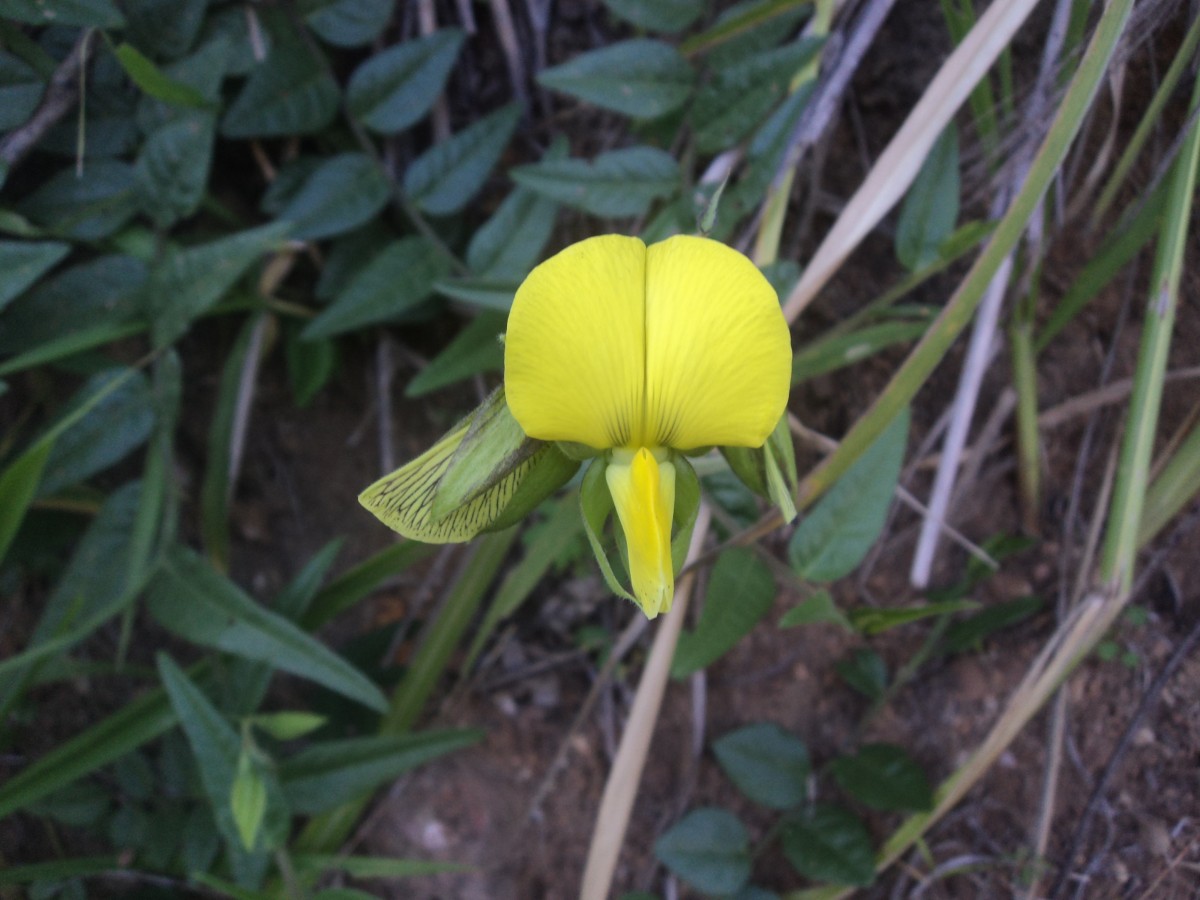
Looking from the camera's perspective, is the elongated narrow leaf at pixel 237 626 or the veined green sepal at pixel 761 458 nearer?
the veined green sepal at pixel 761 458

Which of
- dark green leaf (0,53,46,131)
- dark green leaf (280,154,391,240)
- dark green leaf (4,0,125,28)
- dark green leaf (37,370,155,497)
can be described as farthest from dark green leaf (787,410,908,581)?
dark green leaf (0,53,46,131)

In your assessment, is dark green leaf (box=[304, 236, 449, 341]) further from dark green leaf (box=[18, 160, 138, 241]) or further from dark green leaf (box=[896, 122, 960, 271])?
dark green leaf (box=[896, 122, 960, 271])

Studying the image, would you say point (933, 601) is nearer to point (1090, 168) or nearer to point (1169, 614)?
point (1169, 614)

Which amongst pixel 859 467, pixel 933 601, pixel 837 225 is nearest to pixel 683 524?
pixel 859 467

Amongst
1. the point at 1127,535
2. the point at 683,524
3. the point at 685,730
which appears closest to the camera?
the point at 683,524

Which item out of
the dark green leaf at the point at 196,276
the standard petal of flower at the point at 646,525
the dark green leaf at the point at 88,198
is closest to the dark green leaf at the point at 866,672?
the standard petal of flower at the point at 646,525

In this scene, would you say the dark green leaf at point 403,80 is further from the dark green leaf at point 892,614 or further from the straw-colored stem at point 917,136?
the dark green leaf at point 892,614

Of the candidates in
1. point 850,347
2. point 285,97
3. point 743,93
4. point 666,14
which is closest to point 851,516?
point 850,347
